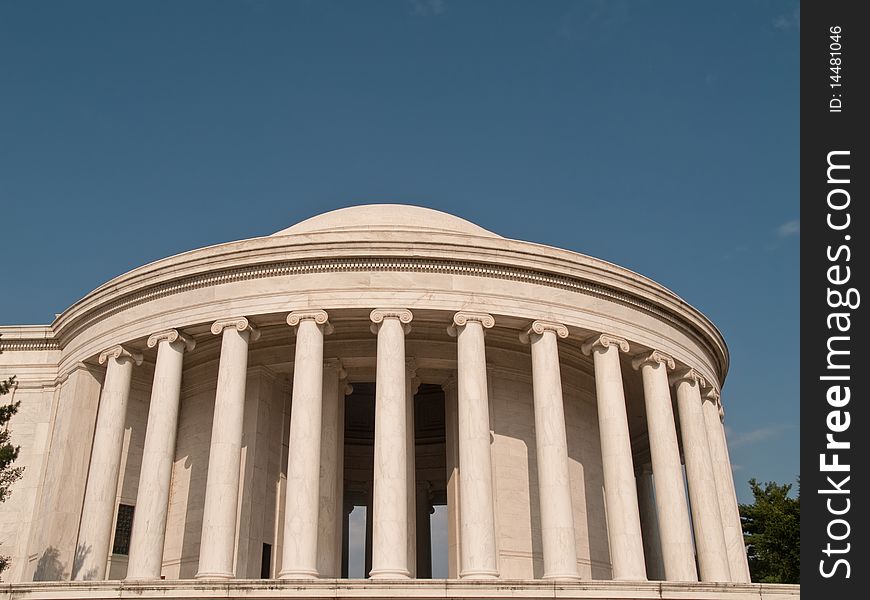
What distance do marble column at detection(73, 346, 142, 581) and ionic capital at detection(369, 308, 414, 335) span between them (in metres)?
14.9

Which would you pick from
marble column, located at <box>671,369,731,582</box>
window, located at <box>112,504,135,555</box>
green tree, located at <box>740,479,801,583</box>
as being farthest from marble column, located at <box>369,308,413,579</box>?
green tree, located at <box>740,479,801,583</box>

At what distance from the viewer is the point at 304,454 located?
139 feet

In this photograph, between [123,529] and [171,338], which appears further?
[123,529]

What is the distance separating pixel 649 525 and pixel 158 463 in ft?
121

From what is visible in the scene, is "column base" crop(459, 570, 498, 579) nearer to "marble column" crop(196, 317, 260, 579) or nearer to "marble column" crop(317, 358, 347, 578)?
"marble column" crop(317, 358, 347, 578)

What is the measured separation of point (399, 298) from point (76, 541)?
895 inches

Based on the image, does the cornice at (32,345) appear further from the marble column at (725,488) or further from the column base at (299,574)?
the marble column at (725,488)

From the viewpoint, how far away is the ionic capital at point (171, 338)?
47.8 m

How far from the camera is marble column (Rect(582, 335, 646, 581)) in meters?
43.4

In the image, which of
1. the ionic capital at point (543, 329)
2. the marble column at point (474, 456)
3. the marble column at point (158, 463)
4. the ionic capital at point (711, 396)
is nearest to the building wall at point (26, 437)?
the marble column at point (158, 463)

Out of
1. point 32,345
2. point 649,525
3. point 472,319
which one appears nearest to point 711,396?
point 649,525

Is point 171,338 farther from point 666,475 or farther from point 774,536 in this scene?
point 774,536
